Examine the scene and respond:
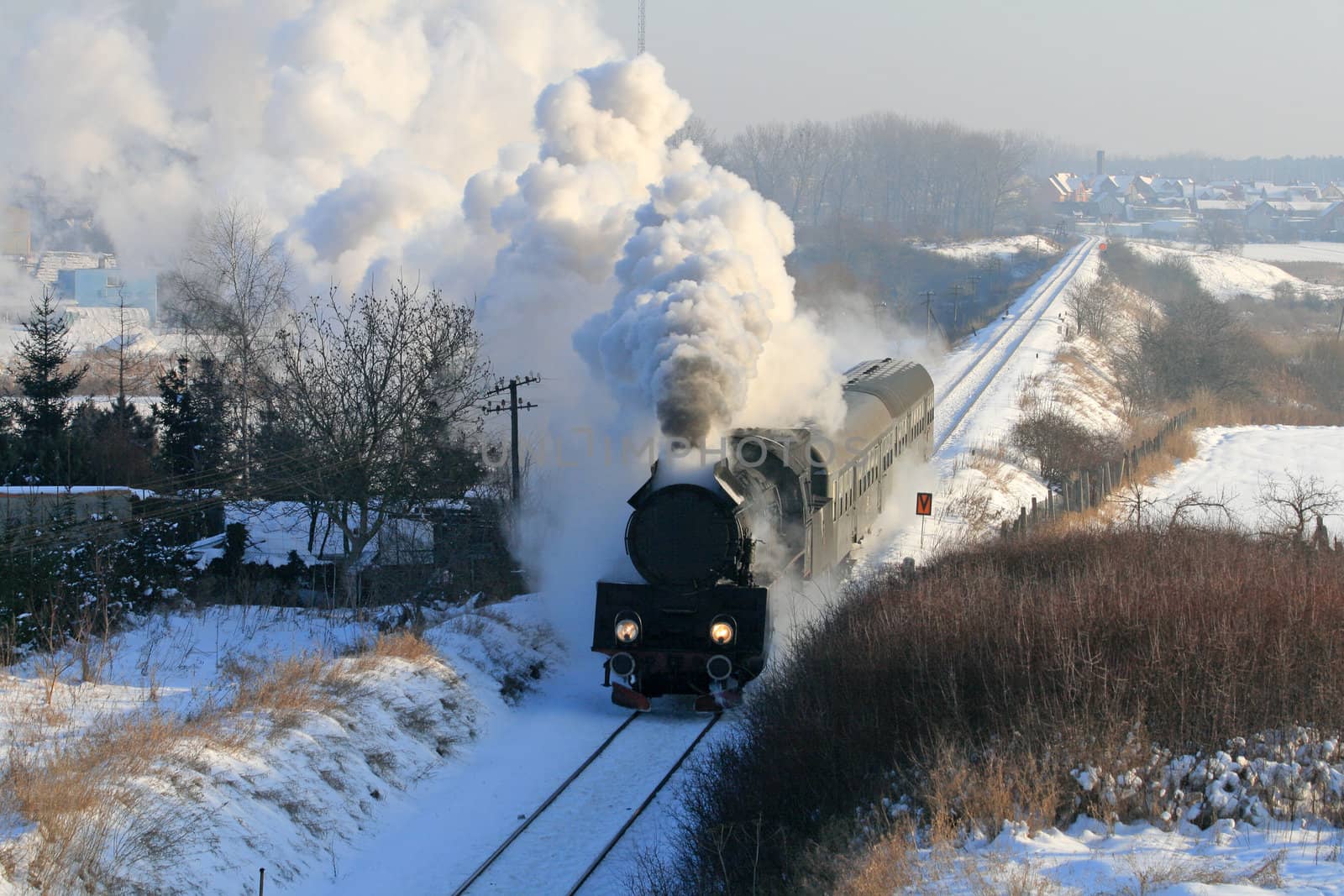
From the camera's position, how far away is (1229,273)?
9962 cm

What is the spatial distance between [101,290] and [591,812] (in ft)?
213

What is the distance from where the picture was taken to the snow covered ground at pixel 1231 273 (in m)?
93.4

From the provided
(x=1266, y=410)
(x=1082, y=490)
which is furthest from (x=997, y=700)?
(x=1266, y=410)

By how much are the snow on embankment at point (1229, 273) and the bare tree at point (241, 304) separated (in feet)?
238

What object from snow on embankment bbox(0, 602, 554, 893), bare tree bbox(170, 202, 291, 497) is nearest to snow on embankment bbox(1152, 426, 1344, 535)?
snow on embankment bbox(0, 602, 554, 893)

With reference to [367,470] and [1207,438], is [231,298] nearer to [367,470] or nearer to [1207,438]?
[367,470]

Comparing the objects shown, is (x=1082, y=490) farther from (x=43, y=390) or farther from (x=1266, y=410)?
(x=1266, y=410)

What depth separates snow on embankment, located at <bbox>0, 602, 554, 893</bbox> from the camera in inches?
320

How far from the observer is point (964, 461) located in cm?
3055

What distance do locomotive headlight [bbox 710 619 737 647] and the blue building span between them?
201 ft

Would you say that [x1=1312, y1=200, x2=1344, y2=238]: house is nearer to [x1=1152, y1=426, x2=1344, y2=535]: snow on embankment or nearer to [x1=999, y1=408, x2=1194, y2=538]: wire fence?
[x1=1152, y1=426, x2=1344, y2=535]: snow on embankment

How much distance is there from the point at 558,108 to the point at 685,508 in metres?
17.8

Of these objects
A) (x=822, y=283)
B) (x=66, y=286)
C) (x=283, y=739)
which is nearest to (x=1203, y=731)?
(x=283, y=739)

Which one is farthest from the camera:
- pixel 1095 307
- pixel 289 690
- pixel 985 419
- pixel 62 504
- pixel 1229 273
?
pixel 1229 273
